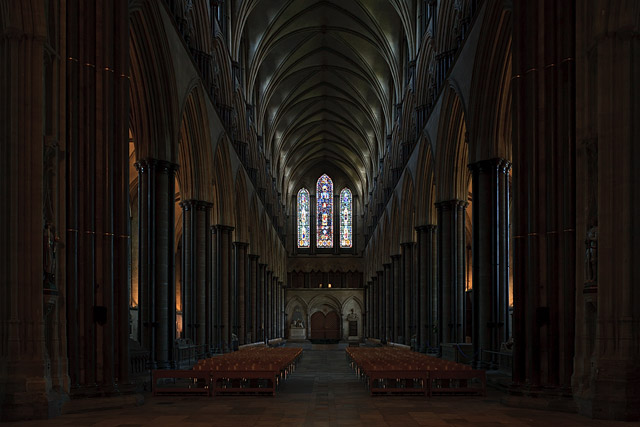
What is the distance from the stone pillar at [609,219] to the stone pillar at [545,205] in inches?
31.7

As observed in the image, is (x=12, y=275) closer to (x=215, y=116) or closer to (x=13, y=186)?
(x=13, y=186)

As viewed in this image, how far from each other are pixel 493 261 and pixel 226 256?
46.9ft

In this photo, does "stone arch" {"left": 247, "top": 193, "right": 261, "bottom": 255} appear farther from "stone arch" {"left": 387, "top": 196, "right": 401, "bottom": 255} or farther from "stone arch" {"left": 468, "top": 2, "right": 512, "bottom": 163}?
"stone arch" {"left": 468, "top": 2, "right": 512, "bottom": 163}

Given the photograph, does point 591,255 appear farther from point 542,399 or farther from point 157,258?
point 157,258

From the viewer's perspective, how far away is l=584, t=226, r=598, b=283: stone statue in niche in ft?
38.0

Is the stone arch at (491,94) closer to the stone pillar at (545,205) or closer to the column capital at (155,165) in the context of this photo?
the stone pillar at (545,205)

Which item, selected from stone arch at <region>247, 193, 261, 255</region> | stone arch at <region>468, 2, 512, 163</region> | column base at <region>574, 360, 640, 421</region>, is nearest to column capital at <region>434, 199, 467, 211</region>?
stone arch at <region>468, 2, 512, 163</region>

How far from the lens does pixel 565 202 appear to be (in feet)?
42.6

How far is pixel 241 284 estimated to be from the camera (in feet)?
128

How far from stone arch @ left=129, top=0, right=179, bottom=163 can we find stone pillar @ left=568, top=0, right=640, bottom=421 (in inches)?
458

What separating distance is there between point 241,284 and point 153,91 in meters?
20.7

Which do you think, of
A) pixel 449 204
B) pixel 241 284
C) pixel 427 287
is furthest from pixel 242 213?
pixel 449 204

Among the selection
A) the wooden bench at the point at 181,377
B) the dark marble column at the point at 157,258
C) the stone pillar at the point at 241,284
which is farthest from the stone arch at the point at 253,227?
the wooden bench at the point at 181,377

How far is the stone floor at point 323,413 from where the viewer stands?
1055 centimetres
